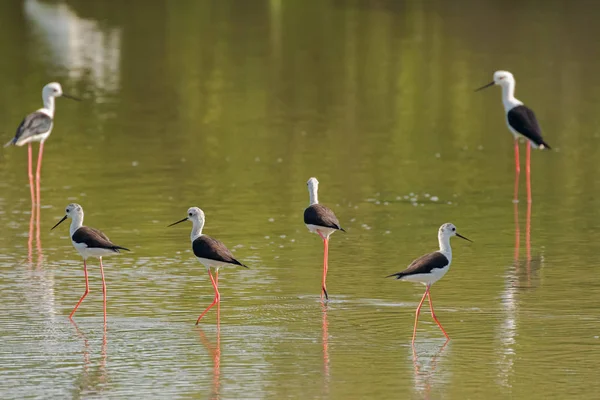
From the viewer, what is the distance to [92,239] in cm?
1310

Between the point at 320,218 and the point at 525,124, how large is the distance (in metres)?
7.80

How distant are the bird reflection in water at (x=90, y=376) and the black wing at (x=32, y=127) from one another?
9878 mm

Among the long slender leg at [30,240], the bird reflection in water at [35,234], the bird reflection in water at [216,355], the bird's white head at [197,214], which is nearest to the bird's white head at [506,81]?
the bird reflection in water at [35,234]

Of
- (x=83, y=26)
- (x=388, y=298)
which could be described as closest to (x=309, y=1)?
(x=83, y=26)

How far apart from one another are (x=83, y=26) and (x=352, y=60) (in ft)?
40.5

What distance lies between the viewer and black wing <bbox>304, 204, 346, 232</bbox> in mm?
13688

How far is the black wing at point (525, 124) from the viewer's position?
67.4ft

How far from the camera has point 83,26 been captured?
1786 inches

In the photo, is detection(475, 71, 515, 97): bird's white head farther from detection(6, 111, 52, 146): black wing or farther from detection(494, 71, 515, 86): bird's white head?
detection(6, 111, 52, 146): black wing

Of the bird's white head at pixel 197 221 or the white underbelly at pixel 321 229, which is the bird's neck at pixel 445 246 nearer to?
the white underbelly at pixel 321 229

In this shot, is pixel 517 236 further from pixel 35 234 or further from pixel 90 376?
pixel 90 376

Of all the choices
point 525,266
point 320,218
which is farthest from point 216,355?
point 525,266

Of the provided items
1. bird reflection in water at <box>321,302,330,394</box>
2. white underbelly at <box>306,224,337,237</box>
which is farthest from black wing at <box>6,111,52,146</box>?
bird reflection in water at <box>321,302,330,394</box>

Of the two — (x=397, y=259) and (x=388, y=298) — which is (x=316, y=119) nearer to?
(x=397, y=259)
